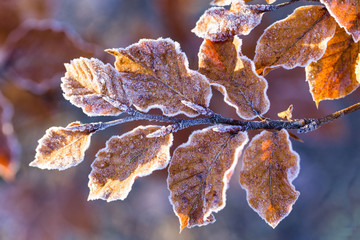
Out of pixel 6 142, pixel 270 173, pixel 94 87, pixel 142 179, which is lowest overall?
pixel 142 179

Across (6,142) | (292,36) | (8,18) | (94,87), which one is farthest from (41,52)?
(292,36)

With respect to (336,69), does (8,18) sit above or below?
below

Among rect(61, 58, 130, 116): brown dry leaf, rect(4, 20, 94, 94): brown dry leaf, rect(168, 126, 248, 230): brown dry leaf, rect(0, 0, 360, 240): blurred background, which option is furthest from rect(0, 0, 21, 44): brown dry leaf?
rect(168, 126, 248, 230): brown dry leaf

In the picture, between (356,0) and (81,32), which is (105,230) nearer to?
(81,32)

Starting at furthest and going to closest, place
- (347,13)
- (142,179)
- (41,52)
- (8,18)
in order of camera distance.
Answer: (142,179)
(8,18)
(41,52)
(347,13)

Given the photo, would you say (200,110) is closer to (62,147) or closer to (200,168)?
(200,168)

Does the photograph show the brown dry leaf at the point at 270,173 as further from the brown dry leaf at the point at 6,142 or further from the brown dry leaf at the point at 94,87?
the brown dry leaf at the point at 6,142

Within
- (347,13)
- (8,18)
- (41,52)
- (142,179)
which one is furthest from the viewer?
(142,179)
